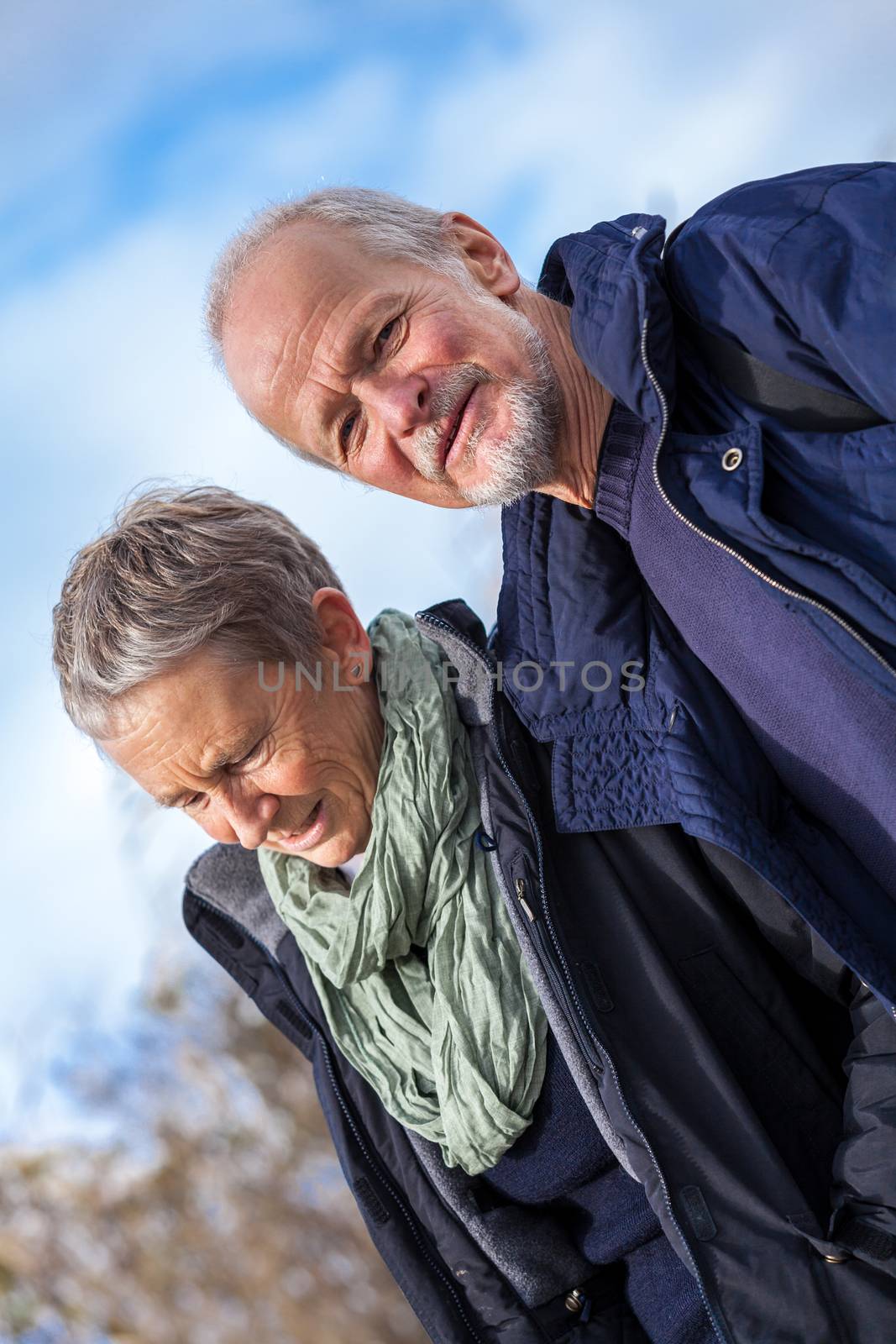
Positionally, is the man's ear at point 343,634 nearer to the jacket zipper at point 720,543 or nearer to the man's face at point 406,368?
the man's face at point 406,368

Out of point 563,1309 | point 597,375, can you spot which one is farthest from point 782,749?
point 563,1309

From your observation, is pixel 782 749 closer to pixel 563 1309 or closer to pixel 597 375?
pixel 597 375

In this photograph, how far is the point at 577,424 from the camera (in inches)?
62.2

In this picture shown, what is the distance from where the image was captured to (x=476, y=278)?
163 cm

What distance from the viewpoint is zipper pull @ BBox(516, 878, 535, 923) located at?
154 centimetres

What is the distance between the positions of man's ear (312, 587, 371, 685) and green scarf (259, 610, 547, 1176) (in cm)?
5

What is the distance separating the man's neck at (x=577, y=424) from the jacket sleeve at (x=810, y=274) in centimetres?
30

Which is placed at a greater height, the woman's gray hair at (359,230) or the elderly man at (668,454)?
the woman's gray hair at (359,230)

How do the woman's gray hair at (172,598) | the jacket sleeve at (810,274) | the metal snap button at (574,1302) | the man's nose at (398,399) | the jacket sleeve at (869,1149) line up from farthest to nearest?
the metal snap button at (574,1302) < the woman's gray hair at (172,598) < the man's nose at (398,399) < the jacket sleeve at (869,1149) < the jacket sleeve at (810,274)

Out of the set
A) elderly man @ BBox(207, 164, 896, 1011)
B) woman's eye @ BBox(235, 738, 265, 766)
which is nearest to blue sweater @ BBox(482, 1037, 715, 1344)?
elderly man @ BBox(207, 164, 896, 1011)

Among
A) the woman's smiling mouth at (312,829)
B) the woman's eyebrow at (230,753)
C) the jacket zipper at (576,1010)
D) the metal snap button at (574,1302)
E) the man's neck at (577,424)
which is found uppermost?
the man's neck at (577,424)

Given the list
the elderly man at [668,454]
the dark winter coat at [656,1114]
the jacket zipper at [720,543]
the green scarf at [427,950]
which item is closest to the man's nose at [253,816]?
the green scarf at [427,950]

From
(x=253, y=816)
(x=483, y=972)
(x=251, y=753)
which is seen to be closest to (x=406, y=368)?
(x=251, y=753)

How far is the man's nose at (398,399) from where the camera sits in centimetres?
151
